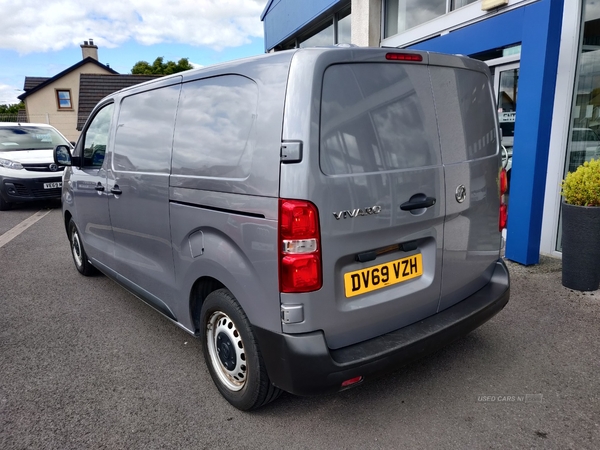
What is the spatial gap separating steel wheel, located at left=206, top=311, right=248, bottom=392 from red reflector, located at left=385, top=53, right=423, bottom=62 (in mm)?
1614

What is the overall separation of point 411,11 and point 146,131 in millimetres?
5902

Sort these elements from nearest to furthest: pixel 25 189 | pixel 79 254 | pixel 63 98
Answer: pixel 79 254 < pixel 25 189 < pixel 63 98

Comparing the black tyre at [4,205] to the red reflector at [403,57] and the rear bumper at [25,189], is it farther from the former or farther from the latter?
the red reflector at [403,57]

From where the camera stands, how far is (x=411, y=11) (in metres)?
7.46

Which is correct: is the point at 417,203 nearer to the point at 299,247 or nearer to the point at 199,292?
the point at 299,247

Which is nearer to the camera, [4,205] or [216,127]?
[216,127]

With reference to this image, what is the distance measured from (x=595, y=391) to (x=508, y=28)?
3.91 metres

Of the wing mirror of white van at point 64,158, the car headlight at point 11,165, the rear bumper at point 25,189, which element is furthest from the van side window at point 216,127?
the car headlight at point 11,165

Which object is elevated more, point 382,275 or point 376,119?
point 376,119

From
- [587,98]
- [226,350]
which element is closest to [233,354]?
[226,350]

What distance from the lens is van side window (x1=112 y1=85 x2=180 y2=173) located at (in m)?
2.95

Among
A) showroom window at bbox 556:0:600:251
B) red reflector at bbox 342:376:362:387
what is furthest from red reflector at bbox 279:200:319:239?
showroom window at bbox 556:0:600:251

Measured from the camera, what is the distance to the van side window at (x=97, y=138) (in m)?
3.92

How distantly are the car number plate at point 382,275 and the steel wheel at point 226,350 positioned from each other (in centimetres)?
70
